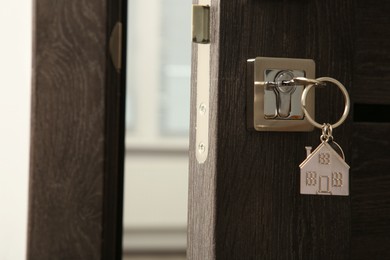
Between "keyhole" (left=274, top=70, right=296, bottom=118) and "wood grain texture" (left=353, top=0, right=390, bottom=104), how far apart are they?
0.07 m

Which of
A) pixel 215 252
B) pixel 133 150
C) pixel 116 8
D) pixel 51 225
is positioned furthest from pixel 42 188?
pixel 133 150

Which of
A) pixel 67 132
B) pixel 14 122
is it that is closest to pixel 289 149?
pixel 67 132

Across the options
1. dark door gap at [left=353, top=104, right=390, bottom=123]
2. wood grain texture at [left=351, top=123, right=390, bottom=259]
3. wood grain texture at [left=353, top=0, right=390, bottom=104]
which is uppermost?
wood grain texture at [left=353, top=0, right=390, bottom=104]

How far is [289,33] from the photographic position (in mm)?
A: 592

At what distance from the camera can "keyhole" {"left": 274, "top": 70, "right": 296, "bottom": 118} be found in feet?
1.90

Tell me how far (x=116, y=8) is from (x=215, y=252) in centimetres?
90

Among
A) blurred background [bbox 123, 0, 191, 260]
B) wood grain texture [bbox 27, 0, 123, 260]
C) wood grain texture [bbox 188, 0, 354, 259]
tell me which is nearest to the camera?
wood grain texture [bbox 188, 0, 354, 259]

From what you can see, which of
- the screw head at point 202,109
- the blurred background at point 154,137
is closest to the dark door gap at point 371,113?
the screw head at point 202,109

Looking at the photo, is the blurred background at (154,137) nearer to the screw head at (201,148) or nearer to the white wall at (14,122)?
the white wall at (14,122)

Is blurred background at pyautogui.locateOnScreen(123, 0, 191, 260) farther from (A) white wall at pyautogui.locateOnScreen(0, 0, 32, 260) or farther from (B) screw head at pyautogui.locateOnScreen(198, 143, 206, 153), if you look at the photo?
(B) screw head at pyautogui.locateOnScreen(198, 143, 206, 153)

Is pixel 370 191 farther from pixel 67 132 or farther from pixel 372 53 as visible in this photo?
pixel 67 132

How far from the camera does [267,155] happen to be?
1.92 ft

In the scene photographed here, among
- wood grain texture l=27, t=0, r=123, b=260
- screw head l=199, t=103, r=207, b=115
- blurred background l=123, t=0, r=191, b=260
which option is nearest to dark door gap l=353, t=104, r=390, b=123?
screw head l=199, t=103, r=207, b=115

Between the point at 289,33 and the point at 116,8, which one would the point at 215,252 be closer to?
the point at 289,33
